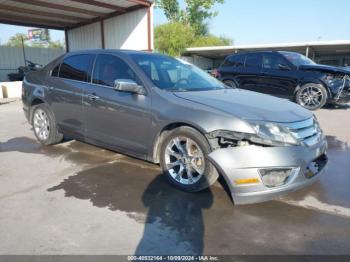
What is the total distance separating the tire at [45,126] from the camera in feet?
18.5

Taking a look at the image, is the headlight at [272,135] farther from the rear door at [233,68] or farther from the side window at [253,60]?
the rear door at [233,68]

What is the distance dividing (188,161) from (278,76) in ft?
24.2

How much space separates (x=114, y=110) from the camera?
441 cm

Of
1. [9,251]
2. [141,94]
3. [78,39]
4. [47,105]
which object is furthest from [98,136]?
[78,39]

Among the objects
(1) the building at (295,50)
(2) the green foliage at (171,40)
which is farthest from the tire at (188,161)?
(2) the green foliage at (171,40)

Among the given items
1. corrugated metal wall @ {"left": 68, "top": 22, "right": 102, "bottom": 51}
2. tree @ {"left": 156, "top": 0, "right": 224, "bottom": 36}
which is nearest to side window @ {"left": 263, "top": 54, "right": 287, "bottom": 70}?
corrugated metal wall @ {"left": 68, "top": 22, "right": 102, "bottom": 51}

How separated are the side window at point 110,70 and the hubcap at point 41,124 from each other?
62.9 inches

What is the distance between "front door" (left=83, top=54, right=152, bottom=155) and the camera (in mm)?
4152

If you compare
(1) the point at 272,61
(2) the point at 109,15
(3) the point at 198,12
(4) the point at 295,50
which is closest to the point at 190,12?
(3) the point at 198,12

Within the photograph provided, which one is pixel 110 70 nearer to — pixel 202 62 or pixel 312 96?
pixel 312 96

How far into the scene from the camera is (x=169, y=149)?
392 centimetres

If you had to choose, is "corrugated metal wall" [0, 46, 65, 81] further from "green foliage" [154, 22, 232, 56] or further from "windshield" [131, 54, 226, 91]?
"windshield" [131, 54, 226, 91]

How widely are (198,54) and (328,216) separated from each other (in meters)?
33.9

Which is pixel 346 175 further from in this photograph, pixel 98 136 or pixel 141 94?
pixel 98 136
